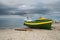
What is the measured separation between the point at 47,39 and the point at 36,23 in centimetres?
431

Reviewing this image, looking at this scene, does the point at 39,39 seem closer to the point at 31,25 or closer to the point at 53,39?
the point at 53,39

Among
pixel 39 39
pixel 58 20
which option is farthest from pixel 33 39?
pixel 58 20

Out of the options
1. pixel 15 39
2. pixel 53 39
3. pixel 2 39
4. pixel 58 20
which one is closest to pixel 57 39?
pixel 53 39

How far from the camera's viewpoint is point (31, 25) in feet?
36.4

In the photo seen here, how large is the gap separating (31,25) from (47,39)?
4407 millimetres

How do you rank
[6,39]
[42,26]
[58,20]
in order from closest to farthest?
[6,39]
[42,26]
[58,20]

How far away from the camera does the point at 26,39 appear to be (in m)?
6.76

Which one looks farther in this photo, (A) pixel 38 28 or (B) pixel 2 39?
(A) pixel 38 28

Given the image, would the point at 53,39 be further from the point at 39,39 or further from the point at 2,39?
the point at 2,39

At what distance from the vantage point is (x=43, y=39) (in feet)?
22.2

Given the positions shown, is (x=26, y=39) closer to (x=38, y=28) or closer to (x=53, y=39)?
(x=53, y=39)

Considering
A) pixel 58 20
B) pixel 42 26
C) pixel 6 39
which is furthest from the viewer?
pixel 58 20

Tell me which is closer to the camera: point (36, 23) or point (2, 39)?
point (2, 39)

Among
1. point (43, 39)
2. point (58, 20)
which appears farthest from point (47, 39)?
point (58, 20)
